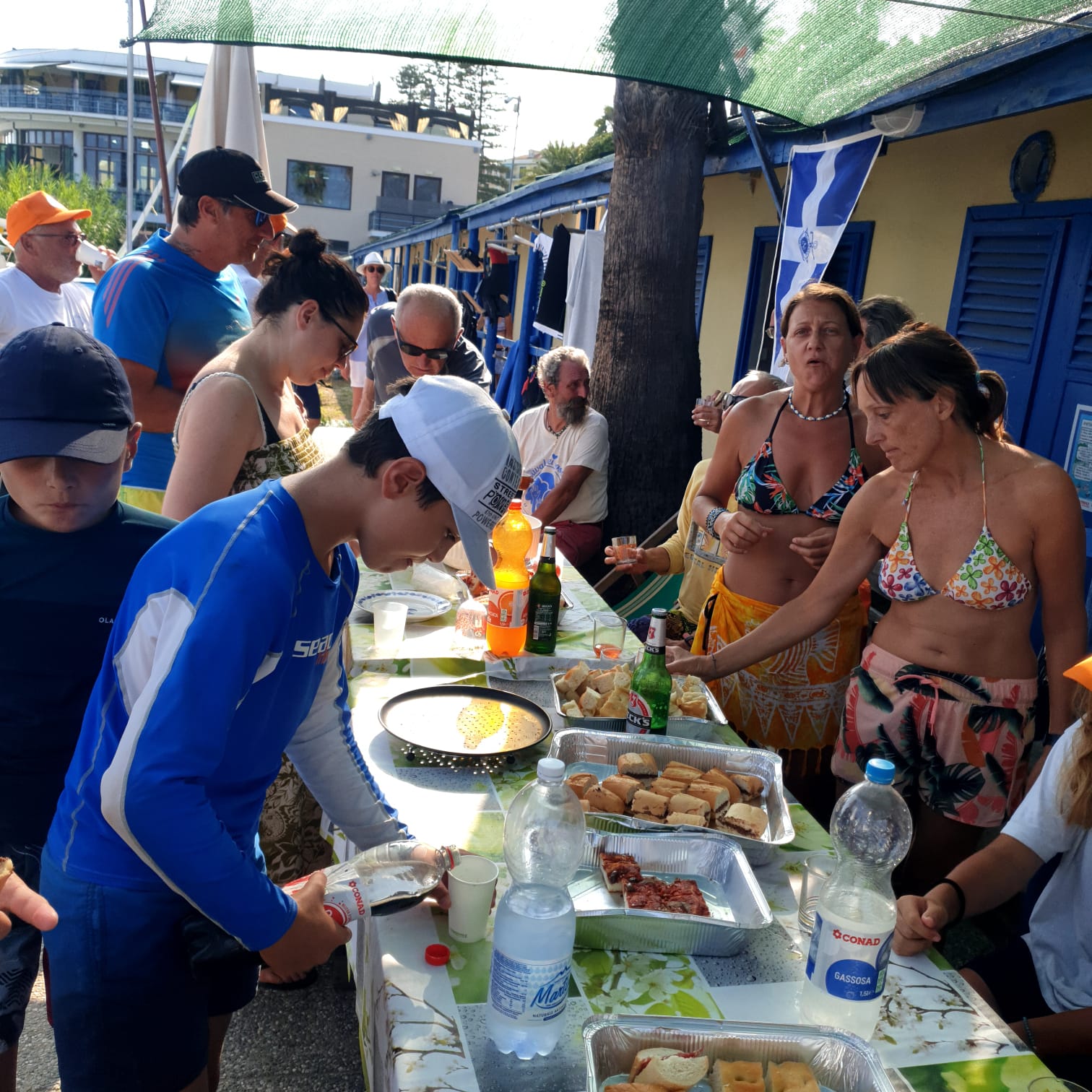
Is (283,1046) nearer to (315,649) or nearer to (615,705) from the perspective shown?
(615,705)

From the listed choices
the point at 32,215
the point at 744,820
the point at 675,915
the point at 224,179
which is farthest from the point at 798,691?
the point at 32,215

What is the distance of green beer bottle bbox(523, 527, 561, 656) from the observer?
2.80 m

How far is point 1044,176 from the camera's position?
399 cm

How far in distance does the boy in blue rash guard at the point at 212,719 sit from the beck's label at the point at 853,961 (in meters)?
0.75

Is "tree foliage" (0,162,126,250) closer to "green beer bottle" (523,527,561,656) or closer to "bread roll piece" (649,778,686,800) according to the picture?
"green beer bottle" (523,527,561,656)

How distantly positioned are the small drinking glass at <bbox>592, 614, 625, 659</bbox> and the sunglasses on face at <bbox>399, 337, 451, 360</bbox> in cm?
187

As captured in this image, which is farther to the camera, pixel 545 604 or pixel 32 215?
pixel 32 215

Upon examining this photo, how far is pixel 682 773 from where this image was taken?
77.7 inches

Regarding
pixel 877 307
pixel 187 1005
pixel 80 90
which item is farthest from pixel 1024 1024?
pixel 80 90

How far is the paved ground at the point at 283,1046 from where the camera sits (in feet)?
7.80

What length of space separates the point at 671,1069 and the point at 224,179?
9.83 feet

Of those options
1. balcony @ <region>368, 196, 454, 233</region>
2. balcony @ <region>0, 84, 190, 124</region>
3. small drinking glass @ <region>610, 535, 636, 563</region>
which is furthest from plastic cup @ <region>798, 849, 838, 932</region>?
balcony @ <region>0, 84, 190, 124</region>

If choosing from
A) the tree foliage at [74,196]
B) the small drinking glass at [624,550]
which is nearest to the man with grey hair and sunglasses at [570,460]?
the small drinking glass at [624,550]

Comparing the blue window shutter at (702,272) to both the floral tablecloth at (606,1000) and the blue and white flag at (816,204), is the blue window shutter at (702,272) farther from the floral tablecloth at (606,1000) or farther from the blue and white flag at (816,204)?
the floral tablecloth at (606,1000)
